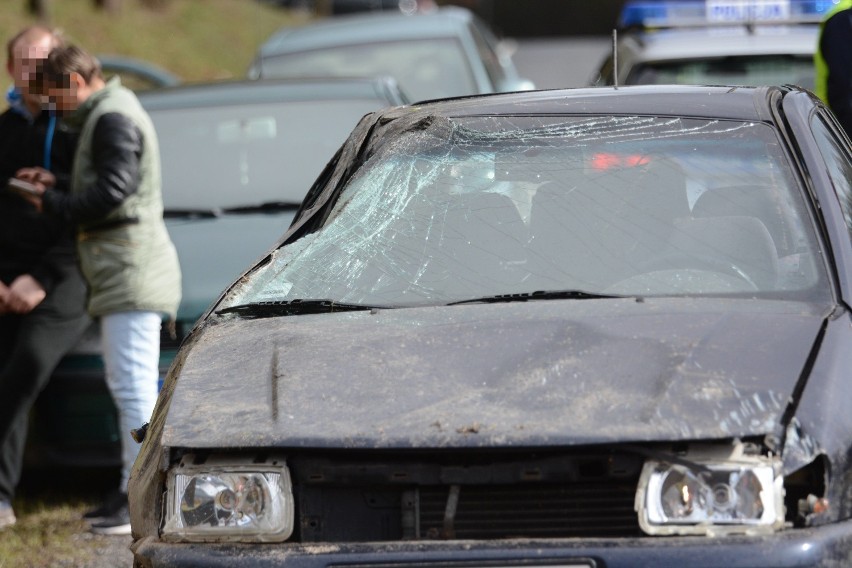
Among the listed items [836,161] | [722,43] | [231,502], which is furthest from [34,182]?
[722,43]

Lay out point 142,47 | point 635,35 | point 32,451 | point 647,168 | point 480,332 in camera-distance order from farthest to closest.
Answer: point 142,47
point 635,35
point 32,451
point 647,168
point 480,332

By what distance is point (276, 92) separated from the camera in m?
7.32

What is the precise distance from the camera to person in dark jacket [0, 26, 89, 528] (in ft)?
18.4

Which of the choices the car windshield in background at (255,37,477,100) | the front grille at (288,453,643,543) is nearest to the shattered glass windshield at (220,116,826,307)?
the front grille at (288,453,643,543)

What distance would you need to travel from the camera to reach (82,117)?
5434 millimetres

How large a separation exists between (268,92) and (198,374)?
4.18 meters

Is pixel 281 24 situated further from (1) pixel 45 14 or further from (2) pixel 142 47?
(1) pixel 45 14

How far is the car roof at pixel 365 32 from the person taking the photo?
9.83 meters

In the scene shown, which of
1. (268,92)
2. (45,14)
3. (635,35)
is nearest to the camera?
(268,92)

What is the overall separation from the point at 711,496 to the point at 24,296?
11.5ft

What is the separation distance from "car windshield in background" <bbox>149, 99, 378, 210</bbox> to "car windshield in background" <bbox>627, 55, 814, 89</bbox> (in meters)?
1.67

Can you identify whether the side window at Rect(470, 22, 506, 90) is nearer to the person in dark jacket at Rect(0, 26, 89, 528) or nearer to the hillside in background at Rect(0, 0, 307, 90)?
the person in dark jacket at Rect(0, 26, 89, 528)

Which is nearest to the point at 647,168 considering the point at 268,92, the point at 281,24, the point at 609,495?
the point at 609,495

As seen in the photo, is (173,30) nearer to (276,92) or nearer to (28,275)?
(276,92)
